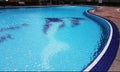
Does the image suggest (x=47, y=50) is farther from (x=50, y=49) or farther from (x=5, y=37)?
(x=5, y=37)

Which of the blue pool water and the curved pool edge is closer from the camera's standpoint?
the curved pool edge

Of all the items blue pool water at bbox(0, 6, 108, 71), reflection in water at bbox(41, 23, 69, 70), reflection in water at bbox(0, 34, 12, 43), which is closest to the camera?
blue pool water at bbox(0, 6, 108, 71)

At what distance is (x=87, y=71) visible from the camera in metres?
4.31

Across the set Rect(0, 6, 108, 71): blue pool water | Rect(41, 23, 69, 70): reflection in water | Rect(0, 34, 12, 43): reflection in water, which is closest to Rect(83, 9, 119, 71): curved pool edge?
Rect(0, 6, 108, 71): blue pool water

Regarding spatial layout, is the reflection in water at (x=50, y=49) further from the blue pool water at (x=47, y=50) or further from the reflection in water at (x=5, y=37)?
the reflection in water at (x=5, y=37)

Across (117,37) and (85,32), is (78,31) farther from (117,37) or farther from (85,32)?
(117,37)

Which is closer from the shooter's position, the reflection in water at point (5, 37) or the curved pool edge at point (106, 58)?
the curved pool edge at point (106, 58)

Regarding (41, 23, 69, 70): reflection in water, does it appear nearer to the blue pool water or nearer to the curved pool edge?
the blue pool water

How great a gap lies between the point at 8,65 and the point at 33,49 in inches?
71.2

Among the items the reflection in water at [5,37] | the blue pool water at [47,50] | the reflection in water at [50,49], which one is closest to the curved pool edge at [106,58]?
the blue pool water at [47,50]

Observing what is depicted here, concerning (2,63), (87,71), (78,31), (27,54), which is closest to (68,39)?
(78,31)

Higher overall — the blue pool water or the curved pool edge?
the curved pool edge

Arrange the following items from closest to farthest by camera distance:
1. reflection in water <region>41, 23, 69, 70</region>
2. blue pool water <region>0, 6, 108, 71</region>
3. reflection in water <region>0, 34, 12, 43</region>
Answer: blue pool water <region>0, 6, 108, 71</region>
reflection in water <region>41, 23, 69, 70</region>
reflection in water <region>0, 34, 12, 43</region>

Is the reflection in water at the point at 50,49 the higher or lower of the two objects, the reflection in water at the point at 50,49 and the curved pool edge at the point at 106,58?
the lower
